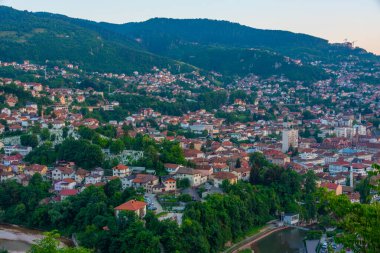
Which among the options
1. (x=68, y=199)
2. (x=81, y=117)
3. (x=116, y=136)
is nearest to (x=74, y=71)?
(x=81, y=117)

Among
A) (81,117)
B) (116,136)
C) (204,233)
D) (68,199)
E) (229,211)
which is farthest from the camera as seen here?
(81,117)

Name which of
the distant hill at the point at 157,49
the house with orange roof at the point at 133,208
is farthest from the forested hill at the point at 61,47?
the house with orange roof at the point at 133,208

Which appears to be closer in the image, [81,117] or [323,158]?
[323,158]

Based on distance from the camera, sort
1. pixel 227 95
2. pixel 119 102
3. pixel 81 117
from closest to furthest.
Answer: pixel 81 117 → pixel 119 102 → pixel 227 95

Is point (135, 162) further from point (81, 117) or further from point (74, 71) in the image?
point (74, 71)

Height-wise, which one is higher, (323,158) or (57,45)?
(57,45)

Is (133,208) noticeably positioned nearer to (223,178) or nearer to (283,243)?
(283,243)
